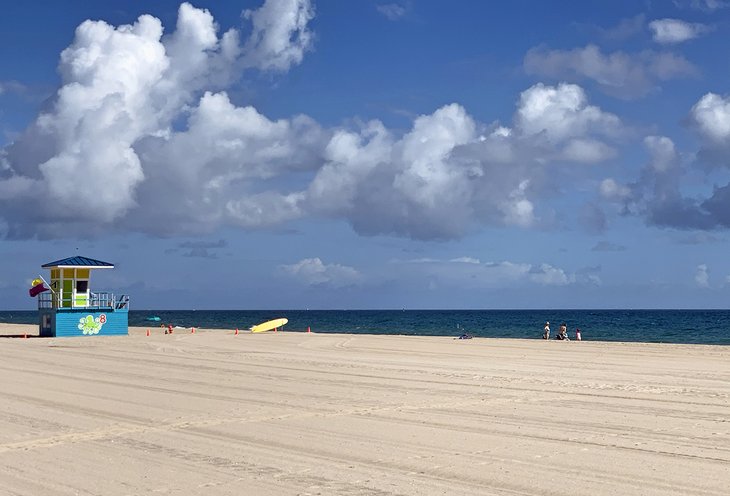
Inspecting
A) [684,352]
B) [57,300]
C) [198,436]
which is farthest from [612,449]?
[57,300]

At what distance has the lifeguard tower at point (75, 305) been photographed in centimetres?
4545

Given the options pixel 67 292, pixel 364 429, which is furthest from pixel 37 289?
pixel 364 429

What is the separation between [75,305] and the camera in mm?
46125

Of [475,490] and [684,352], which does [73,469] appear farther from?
[684,352]

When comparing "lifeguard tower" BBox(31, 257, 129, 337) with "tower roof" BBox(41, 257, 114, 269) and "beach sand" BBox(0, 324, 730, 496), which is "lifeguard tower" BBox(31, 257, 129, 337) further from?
"beach sand" BBox(0, 324, 730, 496)

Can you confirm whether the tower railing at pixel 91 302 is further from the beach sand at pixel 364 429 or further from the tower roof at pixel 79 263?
the beach sand at pixel 364 429

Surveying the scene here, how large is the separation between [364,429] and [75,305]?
37.1 m

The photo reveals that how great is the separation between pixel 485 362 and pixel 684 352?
1033 cm

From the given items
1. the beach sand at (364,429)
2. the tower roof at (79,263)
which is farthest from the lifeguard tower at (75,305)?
the beach sand at (364,429)

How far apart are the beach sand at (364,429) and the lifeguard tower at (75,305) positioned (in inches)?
805

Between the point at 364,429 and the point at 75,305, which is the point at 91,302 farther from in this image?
the point at 364,429

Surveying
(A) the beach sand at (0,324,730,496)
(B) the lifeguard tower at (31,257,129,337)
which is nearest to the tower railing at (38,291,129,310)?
(B) the lifeguard tower at (31,257,129,337)

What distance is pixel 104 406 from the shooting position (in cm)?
1565

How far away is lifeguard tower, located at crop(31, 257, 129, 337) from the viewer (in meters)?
45.5
